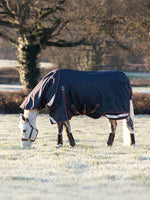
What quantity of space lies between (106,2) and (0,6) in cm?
475

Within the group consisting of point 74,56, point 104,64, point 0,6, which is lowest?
point 104,64

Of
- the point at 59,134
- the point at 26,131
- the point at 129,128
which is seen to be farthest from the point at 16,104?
the point at 129,128

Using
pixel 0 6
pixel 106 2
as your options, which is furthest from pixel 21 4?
pixel 106 2

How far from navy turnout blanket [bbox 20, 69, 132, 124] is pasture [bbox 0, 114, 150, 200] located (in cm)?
75

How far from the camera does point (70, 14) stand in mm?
17297

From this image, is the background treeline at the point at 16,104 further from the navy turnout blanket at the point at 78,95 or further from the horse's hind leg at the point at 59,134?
the navy turnout blanket at the point at 78,95

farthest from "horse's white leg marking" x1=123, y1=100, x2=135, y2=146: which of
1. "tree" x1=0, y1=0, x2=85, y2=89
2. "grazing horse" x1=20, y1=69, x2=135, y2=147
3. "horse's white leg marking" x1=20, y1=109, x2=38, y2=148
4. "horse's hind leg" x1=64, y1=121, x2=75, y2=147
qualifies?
"tree" x1=0, y1=0, x2=85, y2=89

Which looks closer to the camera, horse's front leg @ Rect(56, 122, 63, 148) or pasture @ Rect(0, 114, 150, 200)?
pasture @ Rect(0, 114, 150, 200)

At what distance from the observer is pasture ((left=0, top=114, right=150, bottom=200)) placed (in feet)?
17.0

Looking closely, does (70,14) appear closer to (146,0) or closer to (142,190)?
(146,0)

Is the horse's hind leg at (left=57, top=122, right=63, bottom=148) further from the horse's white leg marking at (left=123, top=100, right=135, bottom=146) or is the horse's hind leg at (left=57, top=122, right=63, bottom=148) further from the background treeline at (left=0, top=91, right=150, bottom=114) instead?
the background treeline at (left=0, top=91, right=150, bottom=114)

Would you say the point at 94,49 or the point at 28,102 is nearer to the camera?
the point at 28,102

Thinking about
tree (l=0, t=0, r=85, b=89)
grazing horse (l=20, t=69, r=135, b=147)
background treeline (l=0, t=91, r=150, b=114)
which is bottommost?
background treeline (l=0, t=91, r=150, b=114)

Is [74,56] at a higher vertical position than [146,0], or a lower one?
lower
